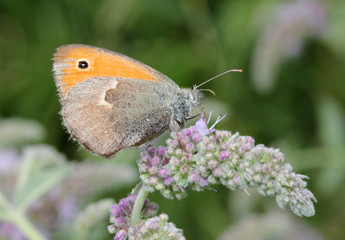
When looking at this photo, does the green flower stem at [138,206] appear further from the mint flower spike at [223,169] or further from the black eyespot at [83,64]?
the black eyespot at [83,64]

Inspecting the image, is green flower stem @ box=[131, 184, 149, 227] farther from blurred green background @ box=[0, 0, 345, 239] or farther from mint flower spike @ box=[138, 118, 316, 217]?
blurred green background @ box=[0, 0, 345, 239]

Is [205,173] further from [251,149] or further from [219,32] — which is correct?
[219,32]

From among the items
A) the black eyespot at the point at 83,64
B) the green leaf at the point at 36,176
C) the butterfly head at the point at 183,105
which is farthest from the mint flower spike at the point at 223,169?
the green leaf at the point at 36,176

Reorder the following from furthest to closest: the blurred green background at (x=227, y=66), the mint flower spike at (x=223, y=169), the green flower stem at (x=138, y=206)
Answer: the blurred green background at (x=227, y=66) < the green flower stem at (x=138, y=206) < the mint flower spike at (x=223, y=169)

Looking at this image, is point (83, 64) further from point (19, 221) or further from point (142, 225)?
point (142, 225)

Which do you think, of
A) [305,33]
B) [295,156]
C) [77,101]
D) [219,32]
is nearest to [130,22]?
[219,32]
